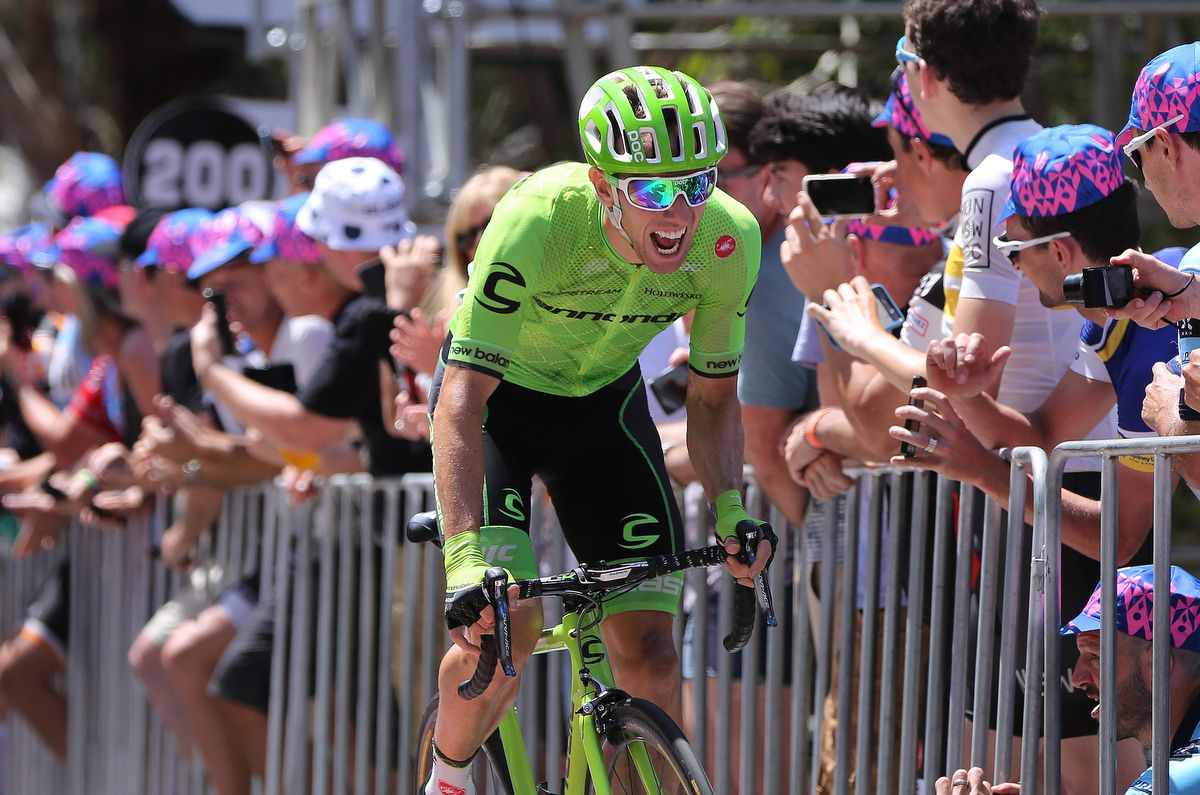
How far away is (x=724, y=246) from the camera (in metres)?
4.23

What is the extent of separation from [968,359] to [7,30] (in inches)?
804

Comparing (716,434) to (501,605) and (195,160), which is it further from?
(195,160)

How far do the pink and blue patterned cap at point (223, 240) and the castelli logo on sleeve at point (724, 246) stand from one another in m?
3.45

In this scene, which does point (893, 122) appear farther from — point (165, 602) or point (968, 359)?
point (165, 602)

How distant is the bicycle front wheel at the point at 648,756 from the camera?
3744mm

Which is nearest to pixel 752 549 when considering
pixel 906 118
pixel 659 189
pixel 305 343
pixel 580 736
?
pixel 580 736

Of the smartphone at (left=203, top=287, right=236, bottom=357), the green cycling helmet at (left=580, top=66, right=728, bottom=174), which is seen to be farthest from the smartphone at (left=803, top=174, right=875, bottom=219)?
the smartphone at (left=203, top=287, right=236, bottom=357)

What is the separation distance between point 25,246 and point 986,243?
25.2 ft

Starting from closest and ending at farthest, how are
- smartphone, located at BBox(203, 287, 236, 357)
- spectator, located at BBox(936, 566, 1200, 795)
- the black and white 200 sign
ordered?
spectator, located at BBox(936, 566, 1200, 795), smartphone, located at BBox(203, 287, 236, 357), the black and white 200 sign

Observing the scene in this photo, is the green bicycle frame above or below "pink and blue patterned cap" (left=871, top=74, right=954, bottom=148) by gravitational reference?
below

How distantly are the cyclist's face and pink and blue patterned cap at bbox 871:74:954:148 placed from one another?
1.11m

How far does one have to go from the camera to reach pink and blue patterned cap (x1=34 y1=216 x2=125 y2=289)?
891cm

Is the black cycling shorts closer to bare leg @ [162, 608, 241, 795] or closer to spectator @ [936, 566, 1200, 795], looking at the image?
spectator @ [936, 566, 1200, 795]

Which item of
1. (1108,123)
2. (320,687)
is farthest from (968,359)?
(1108,123)
